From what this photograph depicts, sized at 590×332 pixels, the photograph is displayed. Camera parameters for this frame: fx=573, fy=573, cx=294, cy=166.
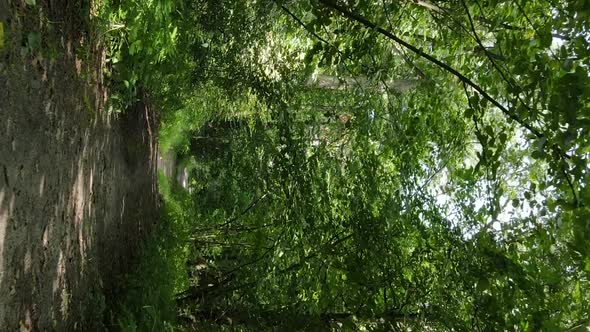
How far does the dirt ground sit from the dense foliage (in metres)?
0.53

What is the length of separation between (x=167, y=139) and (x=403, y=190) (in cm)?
536

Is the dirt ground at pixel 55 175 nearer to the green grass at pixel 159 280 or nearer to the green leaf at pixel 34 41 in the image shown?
the green leaf at pixel 34 41

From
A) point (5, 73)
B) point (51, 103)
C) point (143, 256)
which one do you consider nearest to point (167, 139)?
point (143, 256)

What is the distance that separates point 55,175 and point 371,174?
261cm

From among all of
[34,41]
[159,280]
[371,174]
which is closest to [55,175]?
[34,41]

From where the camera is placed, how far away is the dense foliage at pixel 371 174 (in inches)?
157

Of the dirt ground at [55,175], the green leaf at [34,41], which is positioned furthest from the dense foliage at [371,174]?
the green leaf at [34,41]

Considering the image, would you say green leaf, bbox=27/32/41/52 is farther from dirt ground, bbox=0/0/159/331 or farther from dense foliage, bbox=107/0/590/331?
dense foliage, bbox=107/0/590/331

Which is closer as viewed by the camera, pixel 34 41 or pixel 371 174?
pixel 34 41

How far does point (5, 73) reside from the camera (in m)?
3.14

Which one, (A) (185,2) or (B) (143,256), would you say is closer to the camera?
(A) (185,2)

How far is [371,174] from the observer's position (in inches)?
201

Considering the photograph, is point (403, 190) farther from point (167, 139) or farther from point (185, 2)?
point (167, 139)

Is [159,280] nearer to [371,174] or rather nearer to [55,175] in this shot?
[55,175]
